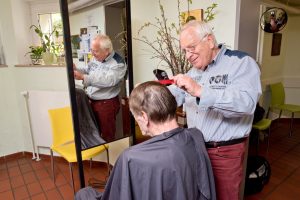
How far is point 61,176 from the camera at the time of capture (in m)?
2.47

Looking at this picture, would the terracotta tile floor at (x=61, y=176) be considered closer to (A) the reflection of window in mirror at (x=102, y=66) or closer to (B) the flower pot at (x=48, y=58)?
(A) the reflection of window in mirror at (x=102, y=66)

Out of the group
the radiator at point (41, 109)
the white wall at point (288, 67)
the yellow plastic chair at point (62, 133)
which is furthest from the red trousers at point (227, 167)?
the white wall at point (288, 67)

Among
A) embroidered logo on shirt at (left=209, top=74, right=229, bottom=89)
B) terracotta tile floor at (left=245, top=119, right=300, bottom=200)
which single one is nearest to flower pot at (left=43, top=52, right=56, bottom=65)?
embroidered logo on shirt at (left=209, top=74, right=229, bottom=89)

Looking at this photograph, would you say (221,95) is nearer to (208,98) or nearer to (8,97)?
(208,98)

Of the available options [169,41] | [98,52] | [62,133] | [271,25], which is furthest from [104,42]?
[271,25]

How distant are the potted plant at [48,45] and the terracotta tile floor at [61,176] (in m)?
1.22

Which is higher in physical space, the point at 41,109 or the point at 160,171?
the point at 160,171

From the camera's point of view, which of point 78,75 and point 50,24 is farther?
point 50,24

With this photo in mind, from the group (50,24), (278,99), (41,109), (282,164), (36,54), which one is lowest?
(282,164)

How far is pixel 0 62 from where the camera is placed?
2664 millimetres

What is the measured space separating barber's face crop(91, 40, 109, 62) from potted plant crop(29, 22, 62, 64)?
1231 mm

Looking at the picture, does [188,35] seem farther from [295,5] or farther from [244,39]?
[295,5]

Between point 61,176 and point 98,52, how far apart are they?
154 cm

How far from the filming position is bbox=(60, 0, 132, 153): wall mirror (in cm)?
145
